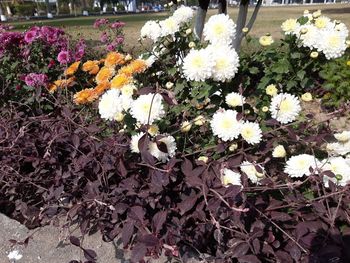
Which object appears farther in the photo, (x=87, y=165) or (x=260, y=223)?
(x=87, y=165)

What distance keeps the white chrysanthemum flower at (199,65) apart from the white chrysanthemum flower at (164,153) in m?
0.27

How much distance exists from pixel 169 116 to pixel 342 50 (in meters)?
0.84

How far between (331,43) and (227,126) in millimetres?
631

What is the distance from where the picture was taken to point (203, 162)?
146 cm

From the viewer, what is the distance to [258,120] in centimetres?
182

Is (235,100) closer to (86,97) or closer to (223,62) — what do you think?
(223,62)

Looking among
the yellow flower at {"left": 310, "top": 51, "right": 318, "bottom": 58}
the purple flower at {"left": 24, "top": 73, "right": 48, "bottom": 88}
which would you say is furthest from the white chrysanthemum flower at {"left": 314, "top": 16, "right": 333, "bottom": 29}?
the purple flower at {"left": 24, "top": 73, "right": 48, "bottom": 88}

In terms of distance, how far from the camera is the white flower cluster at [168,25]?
1957 mm

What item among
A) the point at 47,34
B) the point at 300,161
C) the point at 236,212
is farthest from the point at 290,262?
the point at 47,34

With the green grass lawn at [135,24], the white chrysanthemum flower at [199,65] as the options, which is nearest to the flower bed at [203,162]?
the white chrysanthemum flower at [199,65]

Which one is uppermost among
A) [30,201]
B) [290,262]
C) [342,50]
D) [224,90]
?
[342,50]

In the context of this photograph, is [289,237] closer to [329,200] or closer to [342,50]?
[329,200]

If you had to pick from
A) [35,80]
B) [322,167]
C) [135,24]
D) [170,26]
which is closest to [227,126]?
[322,167]

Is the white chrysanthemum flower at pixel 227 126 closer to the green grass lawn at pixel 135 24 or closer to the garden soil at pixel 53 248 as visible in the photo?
the garden soil at pixel 53 248
